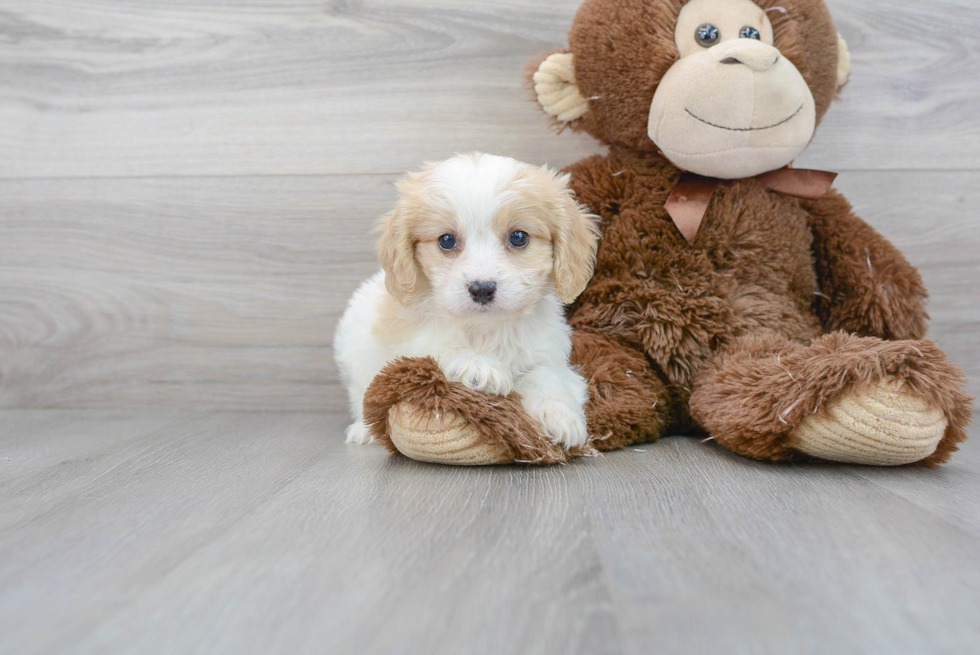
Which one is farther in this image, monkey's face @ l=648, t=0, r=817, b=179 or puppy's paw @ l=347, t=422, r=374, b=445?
puppy's paw @ l=347, t=422, r=374, b=445

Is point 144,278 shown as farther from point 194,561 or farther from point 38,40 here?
point 194,561

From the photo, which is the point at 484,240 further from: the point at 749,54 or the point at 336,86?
the point at 336,86

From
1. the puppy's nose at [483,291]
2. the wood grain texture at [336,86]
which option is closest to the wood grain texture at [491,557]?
the puppy's nose at [483,291]

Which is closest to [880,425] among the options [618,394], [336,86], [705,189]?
[618,394]

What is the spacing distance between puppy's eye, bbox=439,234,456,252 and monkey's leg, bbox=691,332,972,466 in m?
0.51

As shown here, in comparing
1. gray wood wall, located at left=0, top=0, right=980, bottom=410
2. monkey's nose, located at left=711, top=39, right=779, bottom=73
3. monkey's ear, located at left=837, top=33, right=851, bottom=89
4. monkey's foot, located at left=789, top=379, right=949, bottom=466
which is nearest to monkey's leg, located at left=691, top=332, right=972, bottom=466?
monkey's foot, located at left=789, top=379, right=949, bottom=466

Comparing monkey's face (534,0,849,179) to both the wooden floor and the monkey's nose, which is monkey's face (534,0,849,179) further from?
the wooden floor

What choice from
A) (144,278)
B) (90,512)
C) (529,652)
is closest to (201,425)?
(144,278)

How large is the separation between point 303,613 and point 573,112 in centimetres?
105

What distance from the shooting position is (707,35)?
1.30 metres

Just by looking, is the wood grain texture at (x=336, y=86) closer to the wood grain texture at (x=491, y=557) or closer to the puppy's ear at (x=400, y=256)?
the puppy's ear at (x=400, y=256)

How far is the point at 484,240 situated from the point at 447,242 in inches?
2.4

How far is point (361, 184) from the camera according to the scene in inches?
66.8

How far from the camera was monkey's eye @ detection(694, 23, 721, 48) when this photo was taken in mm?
1296
